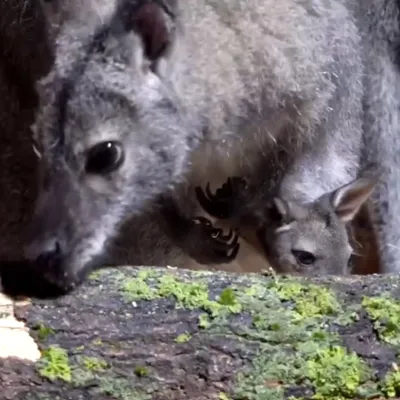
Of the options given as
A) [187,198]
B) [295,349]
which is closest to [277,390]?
[295,349]

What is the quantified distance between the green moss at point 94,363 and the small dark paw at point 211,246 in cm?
85

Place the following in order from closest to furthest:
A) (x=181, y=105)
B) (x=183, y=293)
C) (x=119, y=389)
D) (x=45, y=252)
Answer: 1. (x=119, y=389)
2. (x=183, y=293)
3. (x=45, y=252)
4. (x=181, y=105)

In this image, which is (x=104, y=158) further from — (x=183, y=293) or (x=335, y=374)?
(x=335, y=374)

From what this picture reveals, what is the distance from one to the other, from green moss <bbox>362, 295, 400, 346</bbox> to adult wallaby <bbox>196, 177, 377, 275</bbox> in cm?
72

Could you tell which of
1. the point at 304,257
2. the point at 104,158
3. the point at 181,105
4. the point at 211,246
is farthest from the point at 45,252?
the point at 304,257

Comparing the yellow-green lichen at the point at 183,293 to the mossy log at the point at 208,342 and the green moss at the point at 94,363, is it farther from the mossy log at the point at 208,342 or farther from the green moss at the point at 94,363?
the green moss at the point at 94,363

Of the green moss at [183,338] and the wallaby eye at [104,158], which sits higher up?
the wallaby eye at [104,158]

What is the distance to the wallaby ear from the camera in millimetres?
2242

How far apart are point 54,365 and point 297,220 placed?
1037mm

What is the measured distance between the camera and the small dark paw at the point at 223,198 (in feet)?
7.50

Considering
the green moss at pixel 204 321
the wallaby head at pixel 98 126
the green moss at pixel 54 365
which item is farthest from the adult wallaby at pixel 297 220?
the green moss at pixel 54 365

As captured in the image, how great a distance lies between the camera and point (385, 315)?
147cm

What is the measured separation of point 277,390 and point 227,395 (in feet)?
0.25

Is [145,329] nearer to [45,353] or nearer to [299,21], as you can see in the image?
[45,353]
